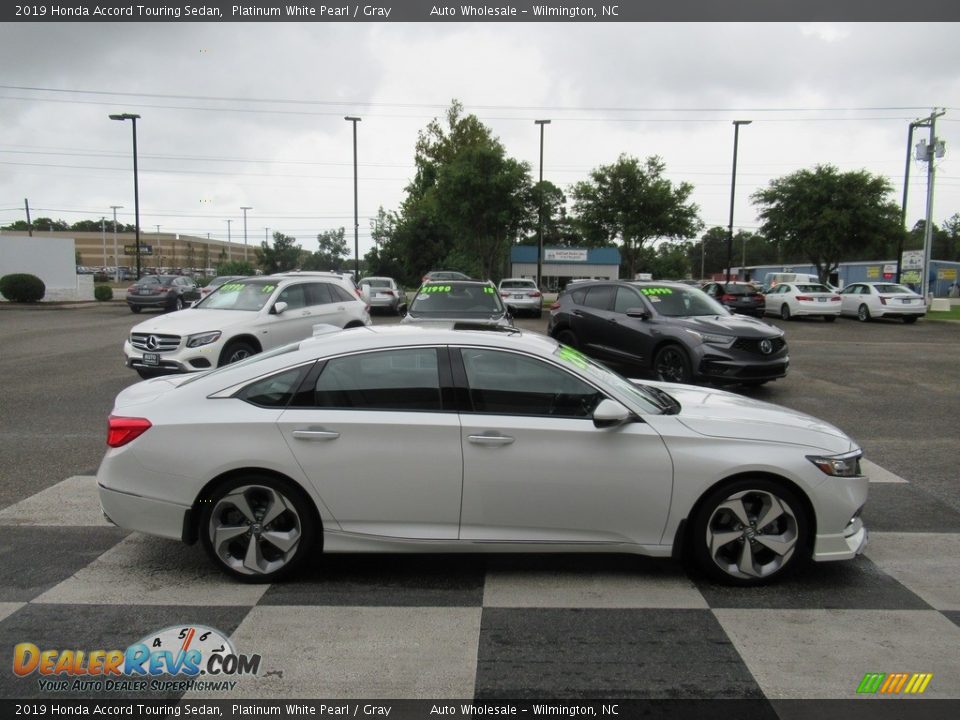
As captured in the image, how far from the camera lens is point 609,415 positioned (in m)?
3.88

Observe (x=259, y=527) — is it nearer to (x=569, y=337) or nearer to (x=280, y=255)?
(x=569, y=337)

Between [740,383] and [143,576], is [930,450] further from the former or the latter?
[143,576]

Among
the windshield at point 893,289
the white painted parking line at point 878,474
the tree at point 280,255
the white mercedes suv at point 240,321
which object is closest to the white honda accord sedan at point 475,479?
the white painted parking line at point 878,474

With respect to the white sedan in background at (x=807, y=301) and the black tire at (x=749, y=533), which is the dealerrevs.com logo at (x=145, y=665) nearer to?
the black tire at (x=749, y=533)

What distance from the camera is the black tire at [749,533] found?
12.9ft

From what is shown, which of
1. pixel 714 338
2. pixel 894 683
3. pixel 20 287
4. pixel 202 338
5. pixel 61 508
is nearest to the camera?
pixel 894 683

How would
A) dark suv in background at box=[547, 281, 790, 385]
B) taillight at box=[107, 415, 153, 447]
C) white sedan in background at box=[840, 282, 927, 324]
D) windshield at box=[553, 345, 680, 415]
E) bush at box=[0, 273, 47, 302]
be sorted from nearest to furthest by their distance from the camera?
1. taillight at box=[107, 415, 153, 447]
2. windshield at box=[553, 345, 680, 415]
3. dark suv in background at box=[547, 281, 790, 385]
4. white sedan in background at box=[840, 282, 927, 324]
5. bush at box=[0, 273, 47, 302]

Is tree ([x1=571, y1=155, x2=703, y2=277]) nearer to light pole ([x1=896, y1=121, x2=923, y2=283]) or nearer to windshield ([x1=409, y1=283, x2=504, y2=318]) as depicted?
light pole ([x1=896, y1=121, x2=923, y2=283])

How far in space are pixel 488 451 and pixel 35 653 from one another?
2.40m

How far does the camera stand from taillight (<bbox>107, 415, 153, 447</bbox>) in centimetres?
405

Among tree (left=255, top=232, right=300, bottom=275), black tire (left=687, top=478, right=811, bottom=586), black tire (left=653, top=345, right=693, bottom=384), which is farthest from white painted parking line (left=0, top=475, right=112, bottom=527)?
tree (left=255, top=232, right=300, bottom=275)

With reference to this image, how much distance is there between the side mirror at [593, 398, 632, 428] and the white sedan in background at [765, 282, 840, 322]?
82.7 ft

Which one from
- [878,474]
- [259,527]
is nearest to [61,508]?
[259,527]

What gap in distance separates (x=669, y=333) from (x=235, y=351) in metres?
6.48
